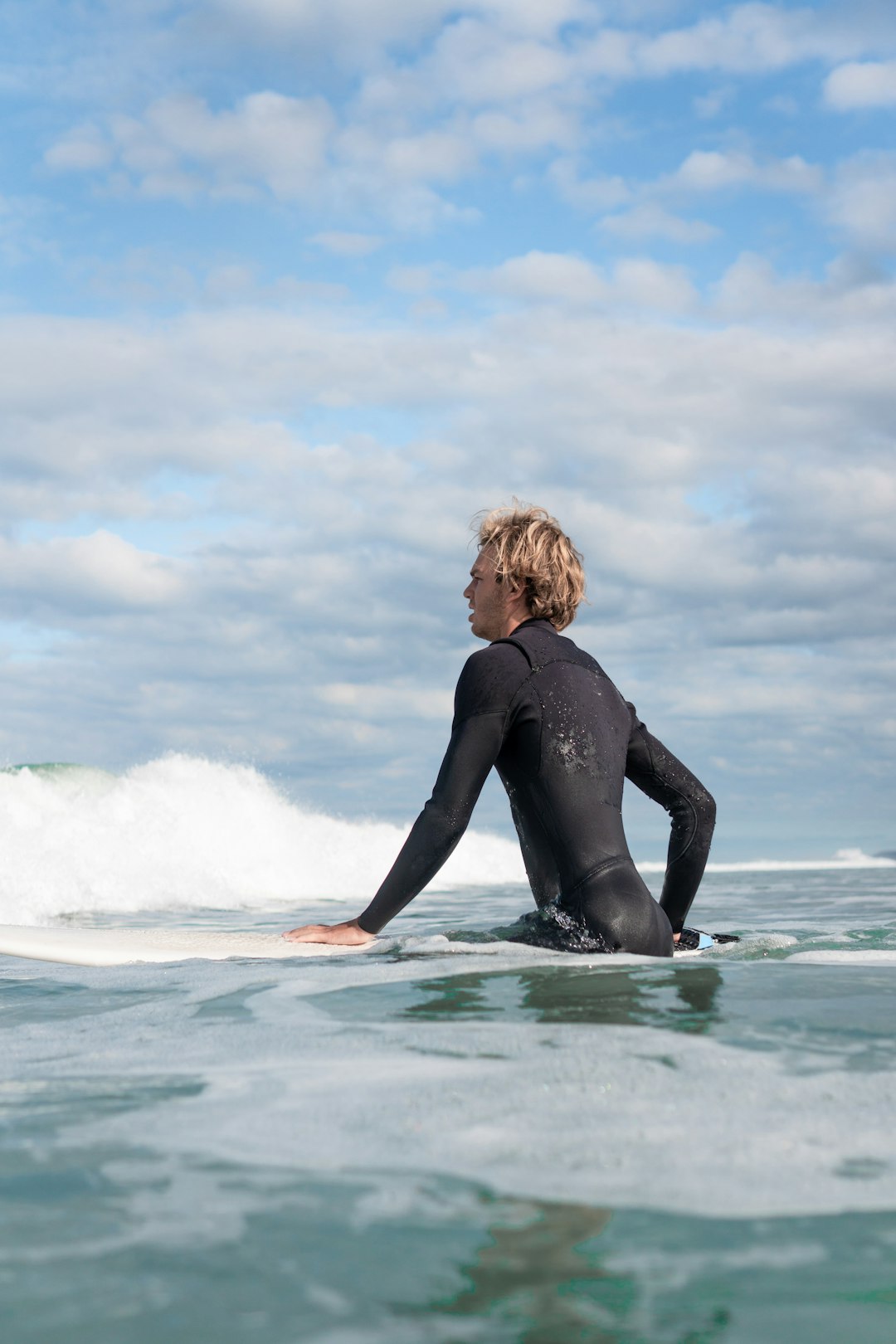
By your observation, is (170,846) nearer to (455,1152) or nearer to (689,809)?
(689,809)

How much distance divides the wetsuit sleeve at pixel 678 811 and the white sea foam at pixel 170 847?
7.56 m

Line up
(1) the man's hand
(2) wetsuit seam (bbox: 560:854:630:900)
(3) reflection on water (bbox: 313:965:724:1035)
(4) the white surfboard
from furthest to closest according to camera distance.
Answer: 1. (4) the white surfboard
2. (1) the man's hand
3. (2) wetsuit seam (bbox: 560:854:630:900)
4. (3) reflection on water (bbox: 313:965:724:1035)

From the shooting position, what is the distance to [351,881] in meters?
16.3

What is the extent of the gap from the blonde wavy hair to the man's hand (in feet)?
4.18

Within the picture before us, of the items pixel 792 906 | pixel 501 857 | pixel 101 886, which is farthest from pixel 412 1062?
pixel 501 857

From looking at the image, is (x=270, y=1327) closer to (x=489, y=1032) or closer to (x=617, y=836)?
(x=489, y=1032)

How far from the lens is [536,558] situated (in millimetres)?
3779

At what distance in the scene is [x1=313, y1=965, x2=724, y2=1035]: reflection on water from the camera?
2680 mm

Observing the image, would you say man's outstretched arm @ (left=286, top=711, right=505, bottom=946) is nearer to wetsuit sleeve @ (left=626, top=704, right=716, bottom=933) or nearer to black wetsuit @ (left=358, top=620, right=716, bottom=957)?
black wetsuit @ (left=358, top=620, right=716, bottom=957)

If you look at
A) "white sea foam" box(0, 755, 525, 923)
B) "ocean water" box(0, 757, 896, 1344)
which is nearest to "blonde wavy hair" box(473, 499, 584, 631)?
"ocean water" box(0, 757, 896, 1344)

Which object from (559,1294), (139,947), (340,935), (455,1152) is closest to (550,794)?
(340,935)

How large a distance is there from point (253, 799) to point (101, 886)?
17.7 ft

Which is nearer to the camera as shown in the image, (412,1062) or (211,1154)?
(211,1154)

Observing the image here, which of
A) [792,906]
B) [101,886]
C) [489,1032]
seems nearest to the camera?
[489,1032]
